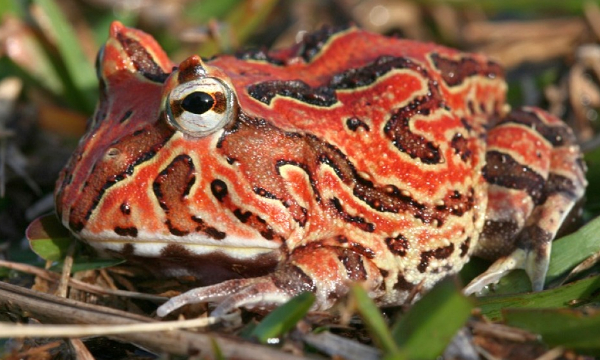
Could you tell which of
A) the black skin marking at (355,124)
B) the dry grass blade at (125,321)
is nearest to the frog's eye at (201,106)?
the black skin marking at (355,124)

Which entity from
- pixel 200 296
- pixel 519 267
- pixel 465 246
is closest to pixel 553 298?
pixel 519 267

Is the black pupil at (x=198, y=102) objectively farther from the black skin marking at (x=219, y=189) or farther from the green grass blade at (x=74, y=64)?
the green grass blade at (x=74, y=64)

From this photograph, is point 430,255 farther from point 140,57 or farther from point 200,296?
point 140,57

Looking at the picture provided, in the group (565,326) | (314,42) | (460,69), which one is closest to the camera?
(565,326)

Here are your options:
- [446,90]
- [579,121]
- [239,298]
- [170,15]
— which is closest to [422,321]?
[239,298]

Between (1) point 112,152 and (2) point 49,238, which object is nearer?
(1) point 112,152

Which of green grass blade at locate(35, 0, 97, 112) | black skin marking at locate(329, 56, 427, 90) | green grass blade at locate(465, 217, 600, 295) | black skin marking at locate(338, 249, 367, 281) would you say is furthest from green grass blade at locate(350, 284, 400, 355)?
green grass blade at locate(35, 0, 97, 112)

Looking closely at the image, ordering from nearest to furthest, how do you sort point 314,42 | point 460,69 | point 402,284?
point 402,284 < point 314,42 < point 460,69

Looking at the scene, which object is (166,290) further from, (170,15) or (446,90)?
(170,15)
